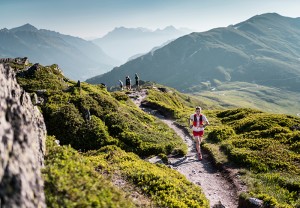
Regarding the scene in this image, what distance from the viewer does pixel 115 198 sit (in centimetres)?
1374

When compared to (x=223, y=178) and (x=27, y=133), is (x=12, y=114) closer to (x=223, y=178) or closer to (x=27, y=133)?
(x=27, y=133)

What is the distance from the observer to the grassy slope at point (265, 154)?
2166cm

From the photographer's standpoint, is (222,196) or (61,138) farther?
(61,138)

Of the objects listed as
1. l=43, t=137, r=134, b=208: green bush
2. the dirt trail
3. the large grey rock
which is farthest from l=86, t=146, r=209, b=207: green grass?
the large grey rock

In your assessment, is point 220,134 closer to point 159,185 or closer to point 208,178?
point 208,178

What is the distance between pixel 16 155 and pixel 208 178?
17.8 meters

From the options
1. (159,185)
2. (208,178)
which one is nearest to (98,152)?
(159,185)

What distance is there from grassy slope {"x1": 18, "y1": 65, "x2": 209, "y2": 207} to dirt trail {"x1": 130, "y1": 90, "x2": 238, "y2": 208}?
64.0 inches

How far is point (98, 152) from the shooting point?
83.4 ft

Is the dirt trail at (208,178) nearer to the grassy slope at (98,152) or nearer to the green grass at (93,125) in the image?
the grassy slope at (98,152)

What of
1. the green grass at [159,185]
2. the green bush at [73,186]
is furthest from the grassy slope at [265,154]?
the green bush at [73,186]

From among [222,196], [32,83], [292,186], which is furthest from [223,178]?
[32,83]

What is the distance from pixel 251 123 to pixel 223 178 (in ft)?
49.5

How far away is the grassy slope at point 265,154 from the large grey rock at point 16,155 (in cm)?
1423
